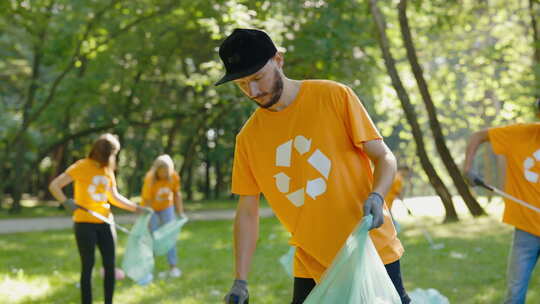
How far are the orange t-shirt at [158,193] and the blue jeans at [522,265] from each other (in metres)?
5.09

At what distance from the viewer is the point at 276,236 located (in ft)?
43.6

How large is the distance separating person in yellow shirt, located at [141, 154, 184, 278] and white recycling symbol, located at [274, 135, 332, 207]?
5866 millimetres

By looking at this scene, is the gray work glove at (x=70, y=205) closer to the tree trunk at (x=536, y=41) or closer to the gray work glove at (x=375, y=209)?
the gray work glove at (x=375, y=209)

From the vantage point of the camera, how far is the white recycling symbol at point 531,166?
4324mm

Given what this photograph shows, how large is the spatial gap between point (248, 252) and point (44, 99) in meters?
19.6

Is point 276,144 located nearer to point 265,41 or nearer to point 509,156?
point 265,41

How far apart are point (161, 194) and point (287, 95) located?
610 centimetres

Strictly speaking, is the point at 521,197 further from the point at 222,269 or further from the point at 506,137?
the point at 222,269

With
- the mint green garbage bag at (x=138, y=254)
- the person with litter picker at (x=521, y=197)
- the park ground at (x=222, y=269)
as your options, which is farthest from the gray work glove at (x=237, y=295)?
the mint green garbage bag at (x=138, y=254)

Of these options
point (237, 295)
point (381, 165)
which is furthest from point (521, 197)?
point (237, 295)

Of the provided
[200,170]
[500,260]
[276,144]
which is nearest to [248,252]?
[276,144]

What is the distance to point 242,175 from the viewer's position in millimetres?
2857

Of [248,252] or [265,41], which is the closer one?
[265,41]

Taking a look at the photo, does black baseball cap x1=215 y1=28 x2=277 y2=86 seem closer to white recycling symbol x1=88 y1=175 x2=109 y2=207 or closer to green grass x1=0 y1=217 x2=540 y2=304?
white recycling symbol x1=88 y1=175 x2=109 y2=207
